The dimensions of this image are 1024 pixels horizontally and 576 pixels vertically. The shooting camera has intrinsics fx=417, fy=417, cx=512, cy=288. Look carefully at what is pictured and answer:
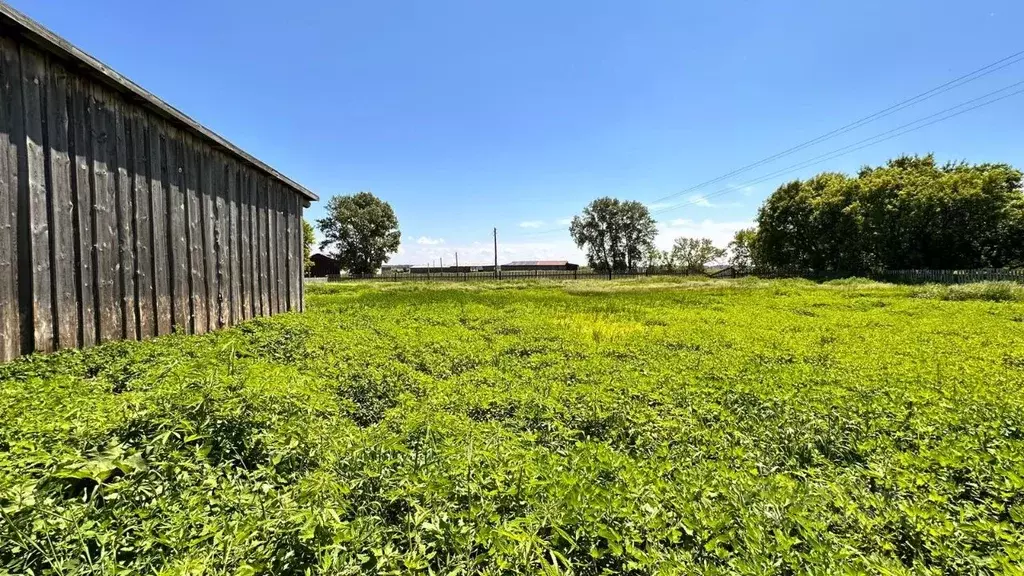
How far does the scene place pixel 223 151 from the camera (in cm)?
758

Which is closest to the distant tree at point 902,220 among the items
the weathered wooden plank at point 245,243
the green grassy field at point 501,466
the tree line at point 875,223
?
the tree line at point 875,223

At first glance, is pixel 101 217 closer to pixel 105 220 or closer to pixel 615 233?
pixel 105 220

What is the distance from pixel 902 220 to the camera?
91.9 feet

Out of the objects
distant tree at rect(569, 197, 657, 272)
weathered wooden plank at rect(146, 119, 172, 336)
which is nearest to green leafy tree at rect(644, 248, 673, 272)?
distant tree at rect(569, 197, 657, 272)

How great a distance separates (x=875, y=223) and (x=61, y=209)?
40.1m

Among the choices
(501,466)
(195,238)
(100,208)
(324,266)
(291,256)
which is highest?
(324,266)

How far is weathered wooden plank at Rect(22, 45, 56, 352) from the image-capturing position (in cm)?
441

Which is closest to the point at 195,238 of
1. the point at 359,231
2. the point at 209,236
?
the point at 209,236

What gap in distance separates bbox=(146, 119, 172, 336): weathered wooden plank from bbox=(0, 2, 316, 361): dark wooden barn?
17 millimetres

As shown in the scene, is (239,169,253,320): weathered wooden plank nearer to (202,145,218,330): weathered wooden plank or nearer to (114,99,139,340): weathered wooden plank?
(202,145,218,330): weathered wooden plank

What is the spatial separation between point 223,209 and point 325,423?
6284 millimetres

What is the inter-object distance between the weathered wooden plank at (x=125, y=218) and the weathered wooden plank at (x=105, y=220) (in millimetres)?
58

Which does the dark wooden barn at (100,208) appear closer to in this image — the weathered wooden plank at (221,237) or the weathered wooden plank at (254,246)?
the weathered wooden plank at (221,237)

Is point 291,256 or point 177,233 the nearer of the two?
point 177,233
